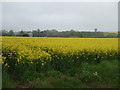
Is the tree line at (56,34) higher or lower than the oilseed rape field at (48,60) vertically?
higher

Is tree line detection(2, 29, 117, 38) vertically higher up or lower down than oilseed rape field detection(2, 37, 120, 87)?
higher up

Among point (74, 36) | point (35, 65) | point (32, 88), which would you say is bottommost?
point (32, 88)

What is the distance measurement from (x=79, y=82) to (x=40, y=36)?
7828 millimetres

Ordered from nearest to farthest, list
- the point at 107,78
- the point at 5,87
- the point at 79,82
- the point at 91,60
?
the point at 5,87 < the point at 79,82 < the point at 107,78 < the point at 91,60

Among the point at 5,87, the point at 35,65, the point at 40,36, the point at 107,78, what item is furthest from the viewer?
the point at 40,36

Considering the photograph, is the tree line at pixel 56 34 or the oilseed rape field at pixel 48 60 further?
the tree line at pixel 56 34

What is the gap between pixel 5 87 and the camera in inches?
124

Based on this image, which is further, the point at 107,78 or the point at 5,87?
the point at 107,78

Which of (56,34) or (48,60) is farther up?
(56,34)

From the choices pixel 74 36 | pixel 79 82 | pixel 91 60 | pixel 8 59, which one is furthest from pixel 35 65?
pixel 74 36

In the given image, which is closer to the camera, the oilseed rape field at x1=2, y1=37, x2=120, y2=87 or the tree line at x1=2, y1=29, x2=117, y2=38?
the oilseed rape field at x1=2, y1=37, x2=120, y2=87

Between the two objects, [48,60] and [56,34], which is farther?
[56,34]

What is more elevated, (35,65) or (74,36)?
(74,36)

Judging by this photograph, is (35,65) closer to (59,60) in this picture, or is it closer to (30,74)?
(30,74)
